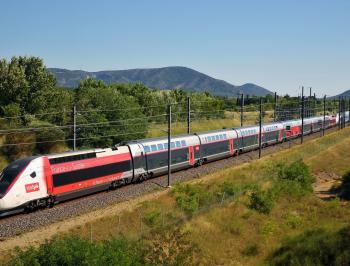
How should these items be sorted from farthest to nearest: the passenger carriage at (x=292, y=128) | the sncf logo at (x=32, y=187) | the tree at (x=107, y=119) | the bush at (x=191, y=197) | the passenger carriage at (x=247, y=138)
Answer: the passenger carriage at (x=292, y=128), the tree at (x=107, y=119), the passenger carriage at (x=247, y=138), the bush at (x=191, y=197), the sncf logo at (x=32, y=187)

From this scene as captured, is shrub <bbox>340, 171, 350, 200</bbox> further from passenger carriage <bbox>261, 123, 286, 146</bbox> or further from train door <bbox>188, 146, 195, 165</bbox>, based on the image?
passenger carriage <bbox>261, 123, 286, 146</bbox>

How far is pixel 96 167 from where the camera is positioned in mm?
34562

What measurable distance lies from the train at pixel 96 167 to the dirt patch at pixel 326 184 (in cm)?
1162

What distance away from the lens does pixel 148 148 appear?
40.9 meters

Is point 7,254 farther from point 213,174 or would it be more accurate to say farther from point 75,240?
point 213,174

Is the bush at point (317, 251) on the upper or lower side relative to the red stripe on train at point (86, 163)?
lower

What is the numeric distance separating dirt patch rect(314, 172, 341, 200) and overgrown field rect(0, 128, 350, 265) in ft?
4.72

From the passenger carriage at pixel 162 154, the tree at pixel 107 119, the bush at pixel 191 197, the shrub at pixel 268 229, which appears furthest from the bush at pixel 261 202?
the tree at pixel 107 119

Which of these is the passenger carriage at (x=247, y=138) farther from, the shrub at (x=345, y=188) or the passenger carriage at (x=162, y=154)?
the shrub at (x=345, y=188)

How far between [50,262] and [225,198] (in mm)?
22210

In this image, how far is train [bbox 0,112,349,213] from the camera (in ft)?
93.1

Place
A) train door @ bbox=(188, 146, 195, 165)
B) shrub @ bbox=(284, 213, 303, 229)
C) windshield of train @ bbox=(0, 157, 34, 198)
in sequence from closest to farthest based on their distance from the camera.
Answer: windshield of train @ bbox=(0, 157, 34, 198)
shrub @ bbox=(284, 213, 303, 229)
train door @ bbox=(188, 146, 195, 165)

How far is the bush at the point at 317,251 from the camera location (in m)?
25.4

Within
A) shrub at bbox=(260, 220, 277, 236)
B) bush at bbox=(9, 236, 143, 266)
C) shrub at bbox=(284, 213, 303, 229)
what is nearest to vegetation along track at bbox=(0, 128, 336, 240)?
bush at bbox=(9, 236, 143, 266)
